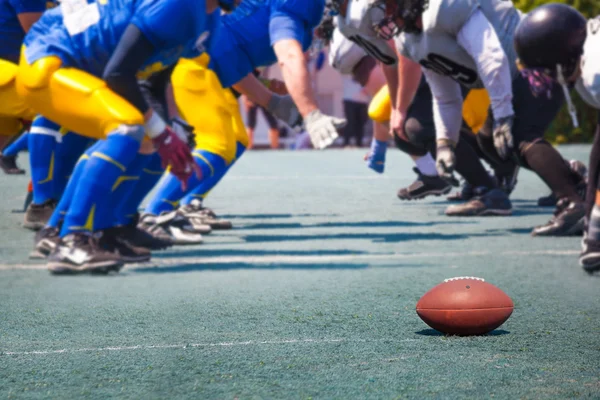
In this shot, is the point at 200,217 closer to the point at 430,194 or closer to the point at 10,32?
the point at 10,32

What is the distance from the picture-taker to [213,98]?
6.92 m

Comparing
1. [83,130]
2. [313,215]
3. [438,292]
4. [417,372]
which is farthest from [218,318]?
[313,215]

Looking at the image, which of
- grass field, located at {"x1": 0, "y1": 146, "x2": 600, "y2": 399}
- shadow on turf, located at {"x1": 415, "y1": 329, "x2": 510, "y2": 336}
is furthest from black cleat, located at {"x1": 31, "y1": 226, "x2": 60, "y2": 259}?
shadow on turf, located at {"x1": 415, "y1": 329, "x2": 510, "y2": 336}

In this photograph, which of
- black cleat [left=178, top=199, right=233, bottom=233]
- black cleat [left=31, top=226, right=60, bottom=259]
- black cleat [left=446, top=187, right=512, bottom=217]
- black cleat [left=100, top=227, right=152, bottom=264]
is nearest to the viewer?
black cleat [left=100, top=227, right=152, bottom=264]

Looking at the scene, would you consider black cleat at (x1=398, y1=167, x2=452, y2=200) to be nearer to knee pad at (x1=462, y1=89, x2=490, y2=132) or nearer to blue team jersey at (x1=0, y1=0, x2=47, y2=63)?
knee pad at (x1=462, y1=89, x2=490, y2=132)

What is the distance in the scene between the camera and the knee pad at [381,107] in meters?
8.42

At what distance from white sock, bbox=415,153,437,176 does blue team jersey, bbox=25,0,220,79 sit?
3.40 metres

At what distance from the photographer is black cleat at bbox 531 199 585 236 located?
6.64 m

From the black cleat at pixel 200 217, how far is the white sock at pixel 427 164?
5.89 ft

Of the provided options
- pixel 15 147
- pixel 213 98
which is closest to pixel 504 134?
pixel 213 98

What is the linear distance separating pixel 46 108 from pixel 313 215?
3.23 meters

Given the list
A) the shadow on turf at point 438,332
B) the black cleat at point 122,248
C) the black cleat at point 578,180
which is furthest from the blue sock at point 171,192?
the shadow on turf at point 438,332

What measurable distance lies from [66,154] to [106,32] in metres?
1.71

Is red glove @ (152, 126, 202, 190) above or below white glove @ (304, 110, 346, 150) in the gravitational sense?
below
